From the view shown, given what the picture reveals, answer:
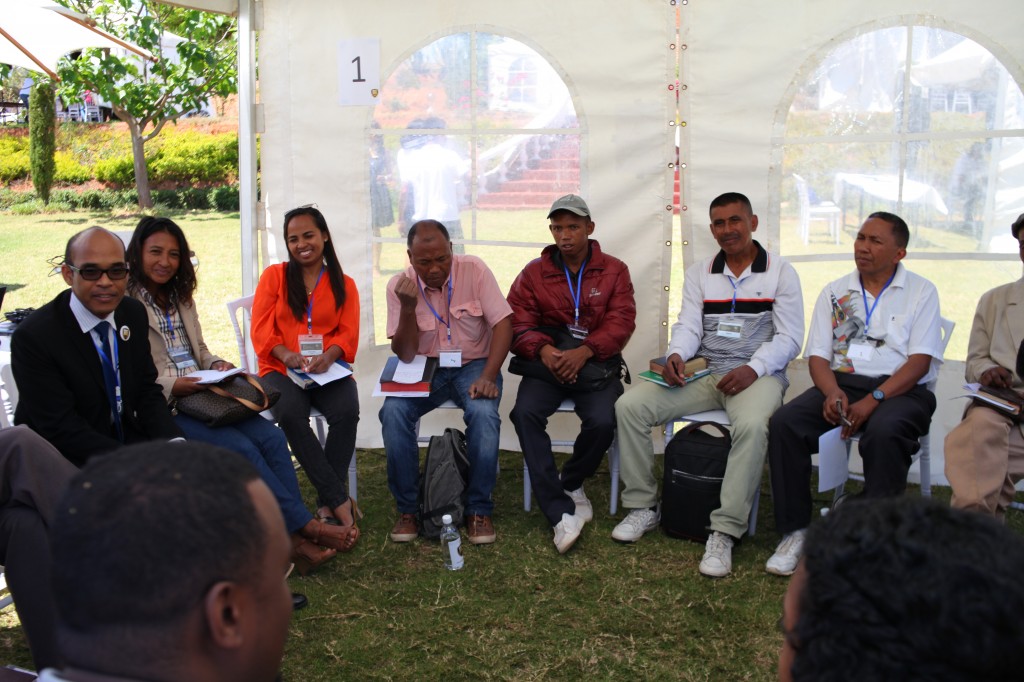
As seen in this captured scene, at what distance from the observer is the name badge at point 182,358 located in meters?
4.05

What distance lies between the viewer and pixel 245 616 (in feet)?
3.57

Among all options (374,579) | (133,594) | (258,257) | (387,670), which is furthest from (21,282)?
(133,594)

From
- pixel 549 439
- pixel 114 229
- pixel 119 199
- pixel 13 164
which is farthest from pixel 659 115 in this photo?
pixel 13 164

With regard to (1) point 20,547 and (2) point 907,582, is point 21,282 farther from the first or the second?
(2) point 907,582

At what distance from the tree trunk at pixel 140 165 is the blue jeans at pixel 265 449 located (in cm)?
1539

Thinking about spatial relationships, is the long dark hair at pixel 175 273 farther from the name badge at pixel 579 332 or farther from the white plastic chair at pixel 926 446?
the white plastic chair at pixel 926 446

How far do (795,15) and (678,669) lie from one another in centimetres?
336

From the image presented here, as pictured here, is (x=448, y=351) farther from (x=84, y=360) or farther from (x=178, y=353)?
(x=84, y=360)

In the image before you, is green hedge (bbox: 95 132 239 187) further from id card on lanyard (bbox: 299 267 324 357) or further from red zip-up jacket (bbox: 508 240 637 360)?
red zip-up jacket (bbox: 508 240 637 360)

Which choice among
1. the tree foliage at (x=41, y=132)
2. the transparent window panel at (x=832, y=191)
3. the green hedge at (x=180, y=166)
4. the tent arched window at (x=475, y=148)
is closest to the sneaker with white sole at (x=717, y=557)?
the transparent window panel at (x=832, y=191)

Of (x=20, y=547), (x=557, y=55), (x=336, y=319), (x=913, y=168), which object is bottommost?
(x=20, y=547)

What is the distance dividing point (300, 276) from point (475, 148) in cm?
135

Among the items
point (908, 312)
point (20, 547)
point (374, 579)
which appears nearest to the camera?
point (20, 547)

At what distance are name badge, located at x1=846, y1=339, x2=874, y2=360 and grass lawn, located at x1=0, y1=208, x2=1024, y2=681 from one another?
35.3 inches
